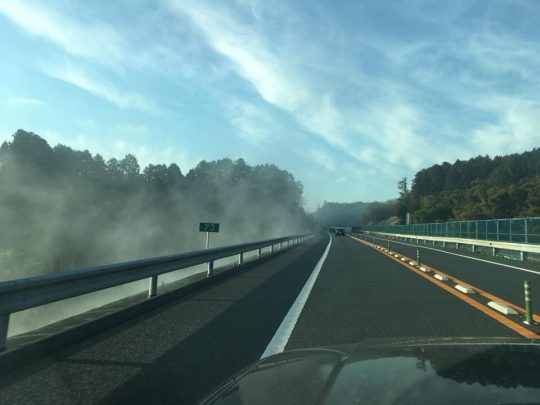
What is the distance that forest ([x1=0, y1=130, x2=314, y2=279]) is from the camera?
60.6m

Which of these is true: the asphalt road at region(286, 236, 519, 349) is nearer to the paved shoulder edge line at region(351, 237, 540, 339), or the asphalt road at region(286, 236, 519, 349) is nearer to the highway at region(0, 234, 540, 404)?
the highway at region(0, 234, 540, 404)

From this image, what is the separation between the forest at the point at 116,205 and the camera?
199ft

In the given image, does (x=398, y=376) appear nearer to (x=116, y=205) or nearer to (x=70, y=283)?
(x=70, y=283)

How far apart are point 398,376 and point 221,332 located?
4.36 m

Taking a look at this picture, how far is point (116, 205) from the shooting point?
281ft

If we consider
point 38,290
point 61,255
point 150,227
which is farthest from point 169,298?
point 150,227

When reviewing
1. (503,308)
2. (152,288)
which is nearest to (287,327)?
(152,288)

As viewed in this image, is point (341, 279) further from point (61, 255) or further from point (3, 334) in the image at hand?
point (61, 255)

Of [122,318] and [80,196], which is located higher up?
[80,196]

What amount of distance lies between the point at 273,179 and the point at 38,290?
130 meters

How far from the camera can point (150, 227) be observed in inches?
3666

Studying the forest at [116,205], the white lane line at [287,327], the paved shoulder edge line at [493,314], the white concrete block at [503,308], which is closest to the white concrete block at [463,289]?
the paved shoulder edge line at [493,314]

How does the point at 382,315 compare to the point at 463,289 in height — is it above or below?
below

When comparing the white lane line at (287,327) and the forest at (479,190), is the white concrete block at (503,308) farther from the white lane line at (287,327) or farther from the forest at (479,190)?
the forest at (479,190)
